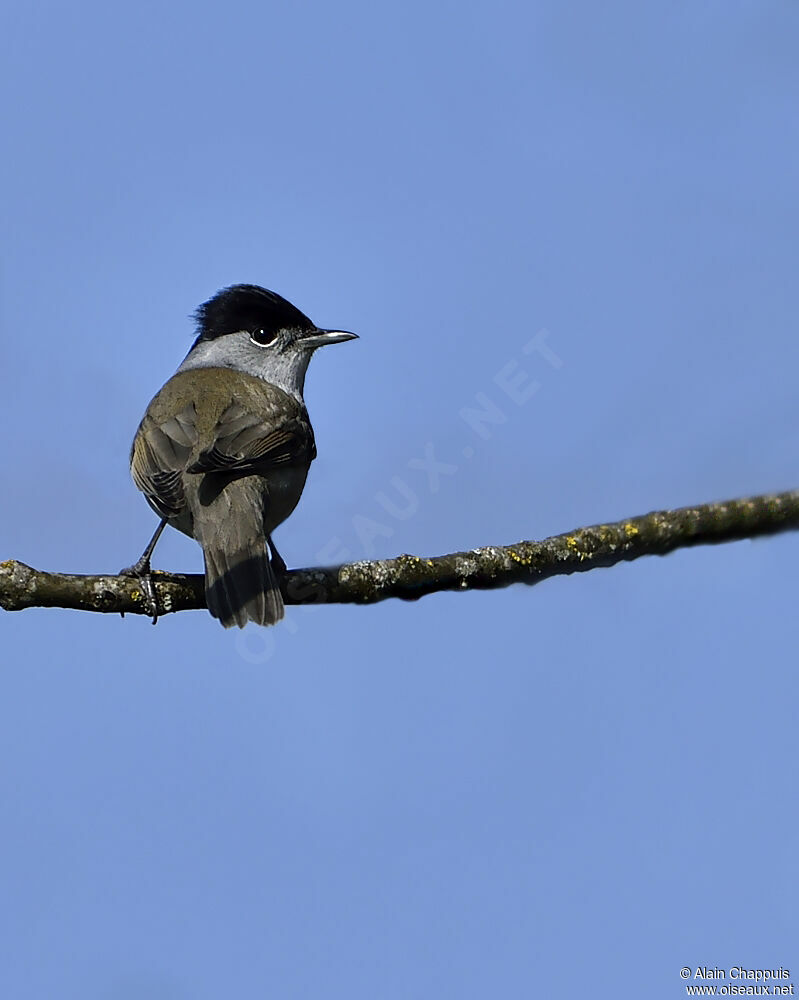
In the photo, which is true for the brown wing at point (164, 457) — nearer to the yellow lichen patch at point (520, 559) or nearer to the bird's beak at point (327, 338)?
the bird's beak at point (327, 338)

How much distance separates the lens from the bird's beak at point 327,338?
9.05m

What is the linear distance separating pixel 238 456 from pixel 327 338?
2540 millimetres

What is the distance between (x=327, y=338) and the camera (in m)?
9.05

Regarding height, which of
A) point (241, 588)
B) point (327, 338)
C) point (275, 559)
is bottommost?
point (241, 588)

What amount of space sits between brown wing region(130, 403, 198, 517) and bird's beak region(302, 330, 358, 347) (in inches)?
71.2

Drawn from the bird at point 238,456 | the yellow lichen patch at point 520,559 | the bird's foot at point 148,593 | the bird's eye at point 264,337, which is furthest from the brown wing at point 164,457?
the yellow lichen patch at point 520,559

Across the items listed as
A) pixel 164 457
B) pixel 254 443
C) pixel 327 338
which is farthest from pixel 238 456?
pixel 327 338

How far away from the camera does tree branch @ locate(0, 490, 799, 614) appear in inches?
203

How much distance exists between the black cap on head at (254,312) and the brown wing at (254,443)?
5.19 ft

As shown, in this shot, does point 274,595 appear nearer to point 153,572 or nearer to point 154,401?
point 153,572

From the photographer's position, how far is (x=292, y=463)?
7340mm

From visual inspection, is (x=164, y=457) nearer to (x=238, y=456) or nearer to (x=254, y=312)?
(x=238, y=456)

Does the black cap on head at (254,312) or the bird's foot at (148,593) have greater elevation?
the black cap on head at (254,312)

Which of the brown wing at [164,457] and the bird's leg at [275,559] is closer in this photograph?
the brown wing at [164,457]
